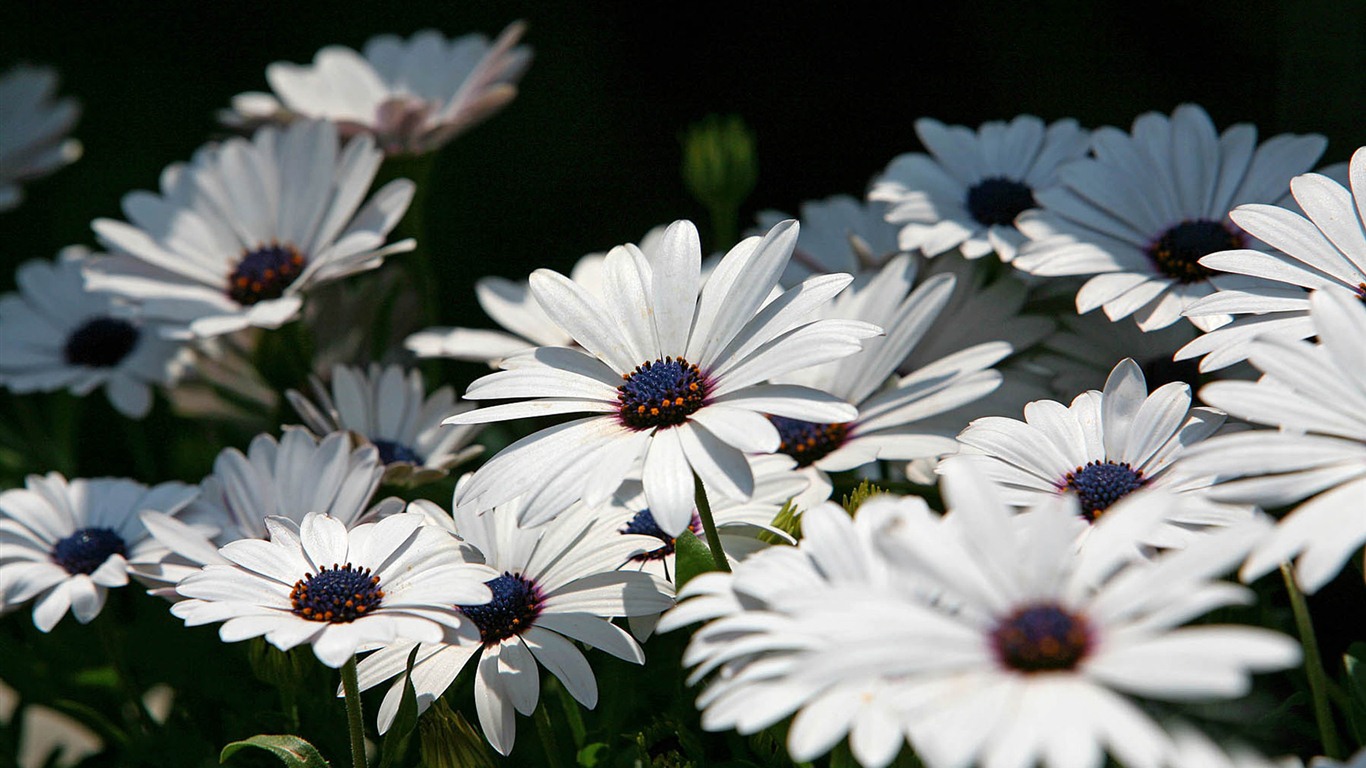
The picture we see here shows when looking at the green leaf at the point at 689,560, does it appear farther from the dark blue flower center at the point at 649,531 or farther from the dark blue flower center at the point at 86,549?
the dark blue flower center at the point at 86,549

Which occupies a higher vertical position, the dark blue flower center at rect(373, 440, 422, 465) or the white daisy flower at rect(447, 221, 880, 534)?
the white daisy flower at rect(447, 221, 880, 534)

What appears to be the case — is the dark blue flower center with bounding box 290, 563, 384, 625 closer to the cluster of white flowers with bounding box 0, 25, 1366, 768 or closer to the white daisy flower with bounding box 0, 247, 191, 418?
the cluster of white flowers with bounding box 0, 25, 1366, 768

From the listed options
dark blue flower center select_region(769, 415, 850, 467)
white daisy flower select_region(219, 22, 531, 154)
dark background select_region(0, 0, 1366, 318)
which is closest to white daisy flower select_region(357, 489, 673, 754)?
dark blue flower center select_region(769, 415, 850, 467)

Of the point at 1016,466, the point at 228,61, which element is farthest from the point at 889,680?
the point at 228,61

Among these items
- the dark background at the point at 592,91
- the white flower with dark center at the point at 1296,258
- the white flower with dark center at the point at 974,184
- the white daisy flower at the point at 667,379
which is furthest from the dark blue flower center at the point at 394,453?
the dark background at the point at 592,91

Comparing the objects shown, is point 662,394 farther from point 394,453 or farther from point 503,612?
point 394,453

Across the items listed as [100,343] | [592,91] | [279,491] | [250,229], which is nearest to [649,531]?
[279,491]

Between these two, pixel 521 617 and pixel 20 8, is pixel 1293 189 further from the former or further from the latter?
pixel 20 8
